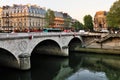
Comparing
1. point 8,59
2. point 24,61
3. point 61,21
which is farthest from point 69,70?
point 61,21

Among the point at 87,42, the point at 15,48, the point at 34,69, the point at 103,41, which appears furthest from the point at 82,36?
the point at 15,48

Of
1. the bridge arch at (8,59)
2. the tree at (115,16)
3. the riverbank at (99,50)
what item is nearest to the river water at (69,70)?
the bridge arch at (8,59)

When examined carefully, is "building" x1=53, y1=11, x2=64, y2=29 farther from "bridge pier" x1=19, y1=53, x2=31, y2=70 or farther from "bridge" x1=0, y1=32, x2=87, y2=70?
"bridge pier" x1=19, y1=53, x2=31, y2=70

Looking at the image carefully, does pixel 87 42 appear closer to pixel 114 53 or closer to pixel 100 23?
pixel 114 53

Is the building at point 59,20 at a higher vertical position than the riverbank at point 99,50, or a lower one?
higher

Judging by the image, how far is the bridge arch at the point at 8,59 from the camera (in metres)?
33.3

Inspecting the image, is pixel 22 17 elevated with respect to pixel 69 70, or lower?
elevated

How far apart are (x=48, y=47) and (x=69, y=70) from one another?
13.7 metres

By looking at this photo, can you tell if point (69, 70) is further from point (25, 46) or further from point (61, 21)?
point (61, 21)

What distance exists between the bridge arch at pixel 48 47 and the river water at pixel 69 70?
1.33 metres

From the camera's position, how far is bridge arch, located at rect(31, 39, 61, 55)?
49844mm

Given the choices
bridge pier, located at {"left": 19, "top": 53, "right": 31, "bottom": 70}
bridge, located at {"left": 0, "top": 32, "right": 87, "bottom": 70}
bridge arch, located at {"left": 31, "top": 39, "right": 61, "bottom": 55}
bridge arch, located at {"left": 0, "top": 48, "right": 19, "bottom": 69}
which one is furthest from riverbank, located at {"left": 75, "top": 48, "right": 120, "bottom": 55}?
bridge arch, located at {"left": 0, "top": 48, "right": 19, "bottom": 69}

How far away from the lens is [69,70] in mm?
38906

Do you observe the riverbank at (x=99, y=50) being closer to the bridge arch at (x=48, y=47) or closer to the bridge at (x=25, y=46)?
the bridge at (x=25, y=46)
